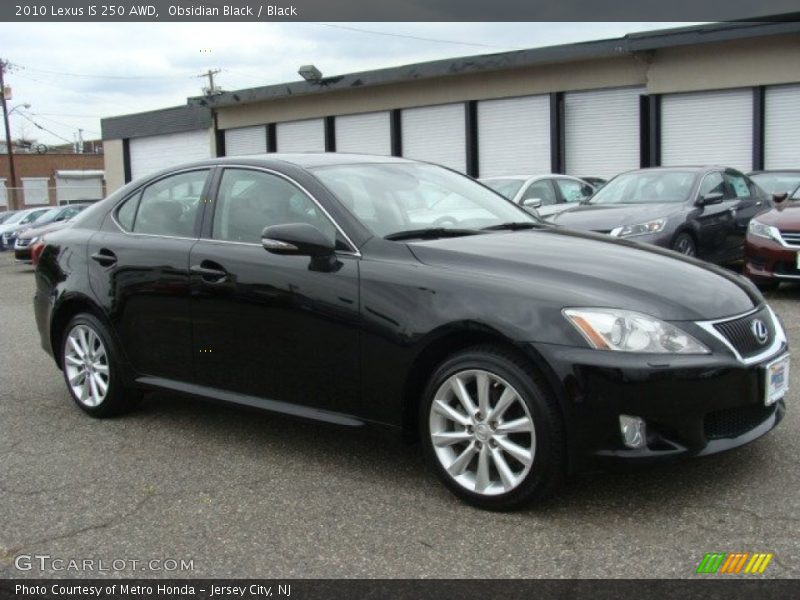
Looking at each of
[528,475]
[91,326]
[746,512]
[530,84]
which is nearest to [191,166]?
[91,326]

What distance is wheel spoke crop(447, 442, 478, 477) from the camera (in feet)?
12.6

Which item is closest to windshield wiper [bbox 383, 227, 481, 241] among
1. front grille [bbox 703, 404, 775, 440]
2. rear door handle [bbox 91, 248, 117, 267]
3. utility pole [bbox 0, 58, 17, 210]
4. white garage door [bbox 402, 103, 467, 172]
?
front grille [bbox 703, 404, 775, 440]

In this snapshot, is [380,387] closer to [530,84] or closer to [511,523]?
[511,523]

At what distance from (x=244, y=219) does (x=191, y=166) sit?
69 centimetres

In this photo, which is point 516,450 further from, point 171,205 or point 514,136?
point 514,136

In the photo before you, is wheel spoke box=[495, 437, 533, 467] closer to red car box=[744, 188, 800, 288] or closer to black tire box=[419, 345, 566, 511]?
black tire box=[419, 345, 566, 511]

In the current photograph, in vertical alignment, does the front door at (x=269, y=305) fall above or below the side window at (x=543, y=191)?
below

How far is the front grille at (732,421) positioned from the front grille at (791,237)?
594 cm

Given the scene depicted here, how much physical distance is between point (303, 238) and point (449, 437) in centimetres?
115

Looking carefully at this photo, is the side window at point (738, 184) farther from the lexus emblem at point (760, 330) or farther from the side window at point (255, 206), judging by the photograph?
the side window at point (255, 206)

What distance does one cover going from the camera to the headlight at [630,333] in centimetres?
355

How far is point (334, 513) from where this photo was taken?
3.89 meters

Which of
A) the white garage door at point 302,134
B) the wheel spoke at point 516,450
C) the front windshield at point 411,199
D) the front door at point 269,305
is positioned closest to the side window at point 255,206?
the front door at point 269,305

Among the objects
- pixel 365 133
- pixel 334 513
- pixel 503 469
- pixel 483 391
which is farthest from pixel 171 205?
pixel 365 133
